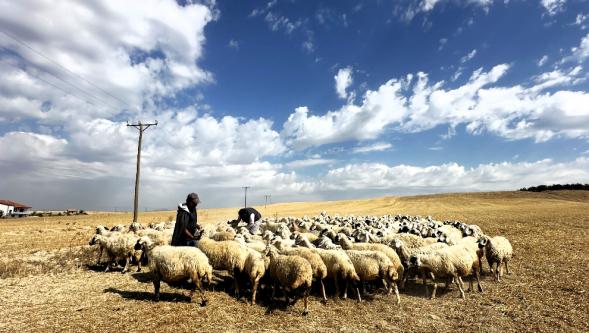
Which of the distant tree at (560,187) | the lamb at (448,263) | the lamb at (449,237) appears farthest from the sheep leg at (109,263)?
the distant tree at (560,187)

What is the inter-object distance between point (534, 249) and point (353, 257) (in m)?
10.4

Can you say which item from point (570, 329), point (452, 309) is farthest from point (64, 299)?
point (570, 329)

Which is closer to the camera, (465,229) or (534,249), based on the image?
(534,249)

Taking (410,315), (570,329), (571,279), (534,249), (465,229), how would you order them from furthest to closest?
(465,229)
(534,249)
(571,279)
(410,315)
(570,329)

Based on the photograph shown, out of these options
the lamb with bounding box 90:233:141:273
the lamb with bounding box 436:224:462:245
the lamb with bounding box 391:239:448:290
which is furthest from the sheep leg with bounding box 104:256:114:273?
the lamb with bounding box 436:224:462:245

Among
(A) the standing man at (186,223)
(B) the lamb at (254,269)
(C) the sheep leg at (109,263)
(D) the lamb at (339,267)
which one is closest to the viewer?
(B) the lamb at (254,269)

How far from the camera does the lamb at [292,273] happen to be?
839 cm

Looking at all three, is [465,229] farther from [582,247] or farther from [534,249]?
[582,247]

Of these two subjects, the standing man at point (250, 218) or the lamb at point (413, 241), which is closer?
the lamb at point (413, 241)

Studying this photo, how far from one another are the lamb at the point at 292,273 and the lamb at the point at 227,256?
88cm

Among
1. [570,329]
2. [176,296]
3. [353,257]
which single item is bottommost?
[570,329]

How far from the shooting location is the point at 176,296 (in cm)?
881

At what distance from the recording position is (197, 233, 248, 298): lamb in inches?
371

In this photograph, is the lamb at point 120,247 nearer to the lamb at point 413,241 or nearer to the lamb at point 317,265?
the lamb at point 317,265
